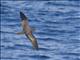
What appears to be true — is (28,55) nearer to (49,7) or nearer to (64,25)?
(64,25)

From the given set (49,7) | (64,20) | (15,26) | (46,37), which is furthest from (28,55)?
(49,7)

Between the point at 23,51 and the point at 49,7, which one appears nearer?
the point at 23,51

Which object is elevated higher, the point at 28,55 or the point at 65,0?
the point at 65,0

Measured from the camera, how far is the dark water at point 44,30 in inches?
192

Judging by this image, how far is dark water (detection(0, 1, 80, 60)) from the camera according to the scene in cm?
487

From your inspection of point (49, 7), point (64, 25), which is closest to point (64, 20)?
point (64, 25)

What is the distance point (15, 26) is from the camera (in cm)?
572

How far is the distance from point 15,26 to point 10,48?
0.72 metres

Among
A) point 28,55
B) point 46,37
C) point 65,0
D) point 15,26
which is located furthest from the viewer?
point 65,0

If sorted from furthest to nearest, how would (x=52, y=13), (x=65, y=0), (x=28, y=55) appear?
(x=65, y=0) < (x=52, y=13) < (x=28, y=55)

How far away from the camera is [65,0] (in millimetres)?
6770

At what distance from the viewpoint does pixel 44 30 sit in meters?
5.62

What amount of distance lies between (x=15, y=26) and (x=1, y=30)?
0.25 meters

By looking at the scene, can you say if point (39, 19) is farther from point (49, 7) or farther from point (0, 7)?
point (0, 7)
